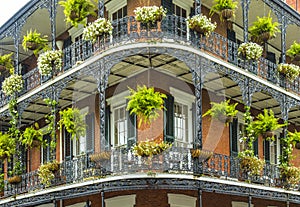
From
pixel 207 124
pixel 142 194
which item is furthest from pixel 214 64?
pixel 142 194

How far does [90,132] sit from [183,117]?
312 centimetres

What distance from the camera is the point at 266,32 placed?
15883 mm

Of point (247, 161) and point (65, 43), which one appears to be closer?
point (247, 161)

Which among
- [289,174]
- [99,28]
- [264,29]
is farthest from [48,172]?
[264,29]

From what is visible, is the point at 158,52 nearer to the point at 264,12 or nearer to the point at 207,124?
the point at 207,124

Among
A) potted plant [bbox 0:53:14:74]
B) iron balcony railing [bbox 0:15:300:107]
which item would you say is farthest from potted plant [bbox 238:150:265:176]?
potted plant [bbox 0:53:14:74]

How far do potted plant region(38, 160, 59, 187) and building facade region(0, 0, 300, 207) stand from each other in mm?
62

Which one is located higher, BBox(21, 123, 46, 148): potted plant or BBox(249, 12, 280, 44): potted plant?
BBox(249, 12, 280, 44): potted plant

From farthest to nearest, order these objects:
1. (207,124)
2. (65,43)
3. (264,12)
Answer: (65,43), (264,12), (207,124)

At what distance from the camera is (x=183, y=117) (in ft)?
50.5

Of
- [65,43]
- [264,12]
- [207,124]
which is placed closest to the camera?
[207,124]

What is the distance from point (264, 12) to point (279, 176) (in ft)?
16.9

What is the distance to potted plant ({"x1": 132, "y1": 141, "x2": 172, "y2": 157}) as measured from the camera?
1273cm

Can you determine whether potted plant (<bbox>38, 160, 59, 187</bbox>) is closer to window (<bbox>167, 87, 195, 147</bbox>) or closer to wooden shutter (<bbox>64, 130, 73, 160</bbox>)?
wooden shutter (<bbox>64, 130, 73, 160</bbox>)
